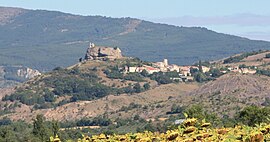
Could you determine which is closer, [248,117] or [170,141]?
[170,141]

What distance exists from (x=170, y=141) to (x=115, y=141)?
2.23 meters

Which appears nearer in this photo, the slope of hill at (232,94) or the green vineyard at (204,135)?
the green vineyard at (204,135)

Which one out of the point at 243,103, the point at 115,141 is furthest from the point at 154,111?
the point at 115,141

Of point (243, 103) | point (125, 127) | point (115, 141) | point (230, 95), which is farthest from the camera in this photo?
point (230, 95)

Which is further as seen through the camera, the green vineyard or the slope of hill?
the slope of hill

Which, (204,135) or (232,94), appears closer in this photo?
(204,135)

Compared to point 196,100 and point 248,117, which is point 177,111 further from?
point 248,117

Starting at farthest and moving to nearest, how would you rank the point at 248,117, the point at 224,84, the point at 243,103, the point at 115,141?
the point at 224,84, the point at 243,103, the point at 248,117, the point at 115,141

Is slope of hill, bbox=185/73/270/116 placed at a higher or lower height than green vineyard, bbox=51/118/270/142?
lower

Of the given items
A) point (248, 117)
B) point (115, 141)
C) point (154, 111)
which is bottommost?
point (154, 111)

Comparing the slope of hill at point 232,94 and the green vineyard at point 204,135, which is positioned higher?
the green vineyard at point 204,135

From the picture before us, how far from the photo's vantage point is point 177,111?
176 m

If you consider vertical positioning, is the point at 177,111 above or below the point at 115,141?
below

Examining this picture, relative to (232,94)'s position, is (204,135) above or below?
above
